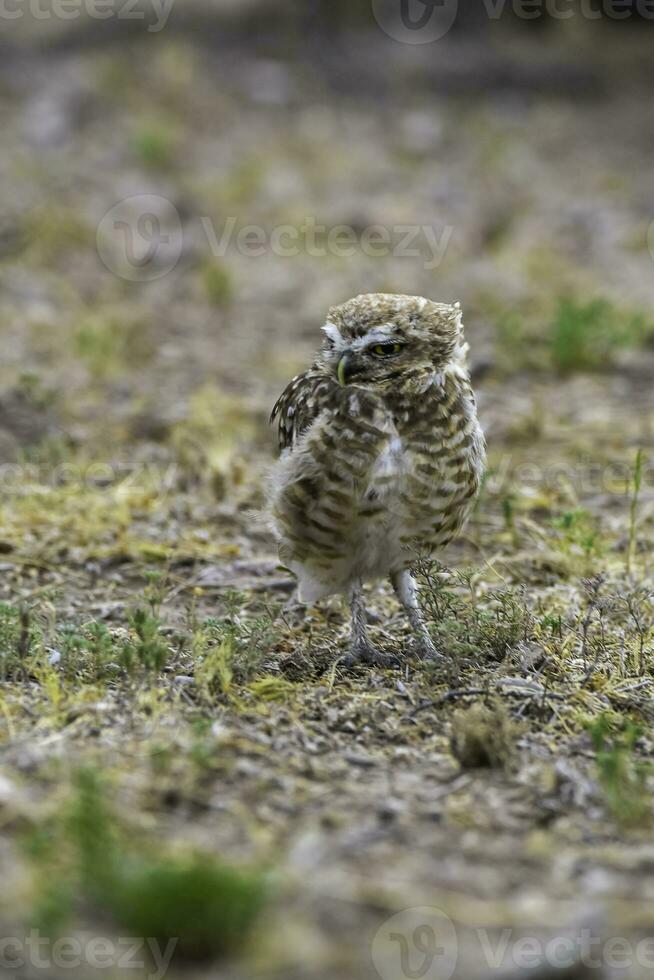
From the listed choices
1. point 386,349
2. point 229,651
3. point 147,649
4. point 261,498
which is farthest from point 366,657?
point 261,498

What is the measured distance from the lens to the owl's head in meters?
4.73

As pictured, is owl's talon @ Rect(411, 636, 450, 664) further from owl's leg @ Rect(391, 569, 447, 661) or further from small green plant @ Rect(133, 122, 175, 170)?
small green plant @ Rect(133, 122, 175, 170)

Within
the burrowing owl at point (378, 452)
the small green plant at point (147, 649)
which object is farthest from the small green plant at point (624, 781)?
the small green plant at point (147, 649)

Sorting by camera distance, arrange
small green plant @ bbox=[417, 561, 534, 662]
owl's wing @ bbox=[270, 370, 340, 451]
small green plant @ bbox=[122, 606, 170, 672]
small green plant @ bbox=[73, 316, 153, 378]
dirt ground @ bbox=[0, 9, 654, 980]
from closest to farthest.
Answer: dirt ground @ bbox=[0, 9, 654, 980]
small green plant @ bbox=[122, 606, 170, 672]
small green plant @ bbox=[417, 561, 534, 662]
owl's wing @ bbox=[270, 370, 340, 451]
small green plant @ bbox=[73, 316, 153, 378]

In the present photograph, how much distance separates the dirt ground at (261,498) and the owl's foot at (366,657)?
68 mm

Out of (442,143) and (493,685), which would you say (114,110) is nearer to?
(442,143)

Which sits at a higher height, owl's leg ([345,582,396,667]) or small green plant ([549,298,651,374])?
small green plant ([549,298,651,374])

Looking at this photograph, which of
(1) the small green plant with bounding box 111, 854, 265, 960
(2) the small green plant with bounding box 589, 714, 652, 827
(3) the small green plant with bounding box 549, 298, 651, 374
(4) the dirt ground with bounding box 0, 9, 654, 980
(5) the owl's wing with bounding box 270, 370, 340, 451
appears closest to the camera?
(1) the small green plant with bounding box 111, 854, 265, 960

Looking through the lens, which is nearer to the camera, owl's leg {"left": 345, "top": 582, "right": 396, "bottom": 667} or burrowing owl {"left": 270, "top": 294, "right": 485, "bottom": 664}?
burrowing owl {"left": 270, "top": 294, "right": 485, "bottom": 664}

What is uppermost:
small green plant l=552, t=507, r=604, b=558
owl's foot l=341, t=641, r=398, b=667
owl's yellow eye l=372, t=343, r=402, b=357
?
owl's yellow eye l=372, t=343, r=402, b=357

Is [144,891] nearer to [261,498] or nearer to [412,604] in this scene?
[412,604]

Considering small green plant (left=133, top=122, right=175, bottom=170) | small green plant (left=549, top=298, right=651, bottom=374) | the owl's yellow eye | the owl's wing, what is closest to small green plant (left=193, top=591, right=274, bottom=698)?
the owl's wing

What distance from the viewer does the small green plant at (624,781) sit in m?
3.52

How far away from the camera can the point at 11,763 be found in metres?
3.72
